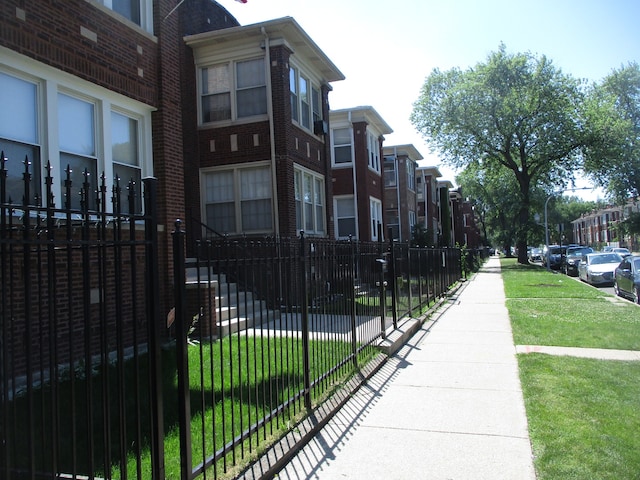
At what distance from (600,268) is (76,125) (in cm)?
2154

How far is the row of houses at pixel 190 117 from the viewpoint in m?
6.86

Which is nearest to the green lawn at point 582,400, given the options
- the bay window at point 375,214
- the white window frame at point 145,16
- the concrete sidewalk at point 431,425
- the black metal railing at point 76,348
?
the concrete sidewalk at point 431,425

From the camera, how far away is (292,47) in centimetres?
1415

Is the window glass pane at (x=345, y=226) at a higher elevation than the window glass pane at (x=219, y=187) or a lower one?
lower

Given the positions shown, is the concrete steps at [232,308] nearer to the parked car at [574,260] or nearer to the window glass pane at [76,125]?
the window glass pane at [76,125]

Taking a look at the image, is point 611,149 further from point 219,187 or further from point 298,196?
point 219,187

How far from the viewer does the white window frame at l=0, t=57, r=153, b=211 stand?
672 centimetres

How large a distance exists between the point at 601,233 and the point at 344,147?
93.5m

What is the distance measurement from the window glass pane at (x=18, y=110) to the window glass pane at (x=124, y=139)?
1538mm

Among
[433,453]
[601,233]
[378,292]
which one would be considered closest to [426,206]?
[378,292]

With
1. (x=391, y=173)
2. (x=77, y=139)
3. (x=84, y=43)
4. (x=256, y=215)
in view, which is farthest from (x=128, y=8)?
(x=391, y=173)

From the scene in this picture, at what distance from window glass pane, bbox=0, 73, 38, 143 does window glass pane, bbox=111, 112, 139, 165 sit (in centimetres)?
154

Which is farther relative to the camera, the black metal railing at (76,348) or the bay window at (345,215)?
the bay window at (345,215)

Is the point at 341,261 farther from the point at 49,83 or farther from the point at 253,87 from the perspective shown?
the point at 253,87
